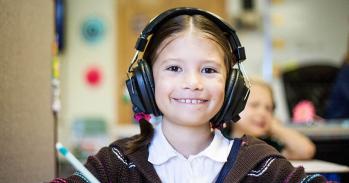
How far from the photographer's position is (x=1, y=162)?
752 mm

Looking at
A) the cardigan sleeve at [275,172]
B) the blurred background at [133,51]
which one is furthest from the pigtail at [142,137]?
the blurred background at [133,51]

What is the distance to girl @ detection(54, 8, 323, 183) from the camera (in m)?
0.88

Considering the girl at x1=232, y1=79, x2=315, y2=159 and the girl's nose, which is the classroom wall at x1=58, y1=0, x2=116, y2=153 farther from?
the girl's nose

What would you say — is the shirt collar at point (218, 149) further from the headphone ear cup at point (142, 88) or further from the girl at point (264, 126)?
the girl at point (264, 126)

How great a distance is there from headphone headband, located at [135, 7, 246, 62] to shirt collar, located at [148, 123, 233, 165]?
193 millimetres

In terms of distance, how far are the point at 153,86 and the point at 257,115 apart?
92 cm

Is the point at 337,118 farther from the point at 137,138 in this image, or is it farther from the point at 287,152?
the point at 137,138

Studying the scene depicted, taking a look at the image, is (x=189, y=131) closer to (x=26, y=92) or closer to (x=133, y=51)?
(x=26, y=92)

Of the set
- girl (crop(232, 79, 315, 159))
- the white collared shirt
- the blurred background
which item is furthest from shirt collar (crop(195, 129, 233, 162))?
the blurred background

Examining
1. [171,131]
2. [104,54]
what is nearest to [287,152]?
[171,131]

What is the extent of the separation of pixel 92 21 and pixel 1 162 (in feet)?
12.5

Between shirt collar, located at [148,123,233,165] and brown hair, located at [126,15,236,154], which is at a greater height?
brown hair, located at [126,15,236,154]

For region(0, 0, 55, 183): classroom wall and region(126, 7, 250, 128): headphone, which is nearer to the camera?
region(0, 0, 55, 183): classroom wall

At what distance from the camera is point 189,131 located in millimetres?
957
